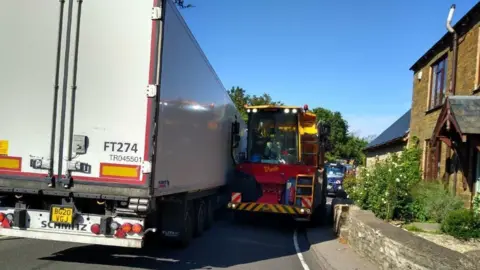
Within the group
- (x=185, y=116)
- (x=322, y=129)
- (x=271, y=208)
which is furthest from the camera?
→ (x=322, y=129)

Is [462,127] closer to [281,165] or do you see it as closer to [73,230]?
[281,165]

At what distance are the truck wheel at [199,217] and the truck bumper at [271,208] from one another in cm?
155

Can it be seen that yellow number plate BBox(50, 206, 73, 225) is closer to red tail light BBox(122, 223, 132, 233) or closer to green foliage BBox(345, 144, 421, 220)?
red tail light BBox(122, 223, 132, 233)

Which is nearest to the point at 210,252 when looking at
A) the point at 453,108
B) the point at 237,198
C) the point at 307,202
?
the point at 237,198

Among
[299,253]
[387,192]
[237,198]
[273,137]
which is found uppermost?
[273,137]

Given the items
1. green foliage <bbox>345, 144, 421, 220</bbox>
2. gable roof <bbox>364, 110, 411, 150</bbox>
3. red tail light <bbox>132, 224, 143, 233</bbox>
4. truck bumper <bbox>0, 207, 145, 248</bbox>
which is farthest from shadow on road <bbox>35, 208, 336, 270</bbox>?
gable roof <bbox>364, 110, 411, 150</bbox>

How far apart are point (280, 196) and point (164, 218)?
4913mm

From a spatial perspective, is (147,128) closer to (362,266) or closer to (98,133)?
(98,133)

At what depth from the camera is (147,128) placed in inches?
255

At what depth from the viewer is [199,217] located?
10828mm

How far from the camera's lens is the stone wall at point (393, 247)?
230 inches

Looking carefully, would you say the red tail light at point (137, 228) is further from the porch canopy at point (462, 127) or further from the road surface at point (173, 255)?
the porch canopy at point (462, 127)

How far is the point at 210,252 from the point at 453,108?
22.7 feet

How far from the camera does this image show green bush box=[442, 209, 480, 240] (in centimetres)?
914
